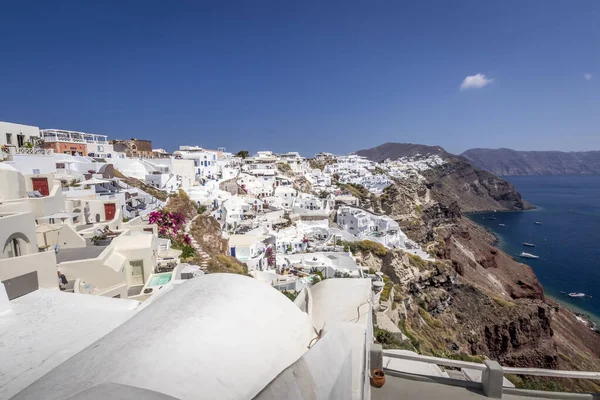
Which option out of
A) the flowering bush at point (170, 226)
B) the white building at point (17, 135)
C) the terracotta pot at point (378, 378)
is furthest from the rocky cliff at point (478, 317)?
the white building at point (17, 135)

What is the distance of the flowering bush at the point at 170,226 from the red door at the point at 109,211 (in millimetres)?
2252

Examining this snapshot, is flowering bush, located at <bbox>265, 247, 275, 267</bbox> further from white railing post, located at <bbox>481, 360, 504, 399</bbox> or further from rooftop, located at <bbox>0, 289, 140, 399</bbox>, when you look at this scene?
white railing post, located at <bbox>481, 360, 504, 399</bbox>

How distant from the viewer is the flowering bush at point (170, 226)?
65.6 ft

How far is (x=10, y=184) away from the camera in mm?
13359

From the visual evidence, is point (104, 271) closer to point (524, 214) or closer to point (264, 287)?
point (264, 287)

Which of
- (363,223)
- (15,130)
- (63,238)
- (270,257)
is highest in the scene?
(15,130)

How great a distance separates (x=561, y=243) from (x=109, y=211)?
8973 centimetres

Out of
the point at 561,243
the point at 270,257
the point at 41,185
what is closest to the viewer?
the point at 41,185

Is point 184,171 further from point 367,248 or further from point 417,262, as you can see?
point 417,262

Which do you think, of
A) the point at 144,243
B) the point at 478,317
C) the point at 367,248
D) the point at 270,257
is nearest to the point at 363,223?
the point at 367,248

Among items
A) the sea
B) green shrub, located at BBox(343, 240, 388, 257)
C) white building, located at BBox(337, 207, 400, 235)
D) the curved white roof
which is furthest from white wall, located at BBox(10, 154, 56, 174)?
the sea

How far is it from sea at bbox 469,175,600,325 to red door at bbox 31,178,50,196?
60.6 metres

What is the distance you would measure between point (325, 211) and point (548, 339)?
28.3 meters

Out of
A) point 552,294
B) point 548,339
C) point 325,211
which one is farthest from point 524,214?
point 325,211
